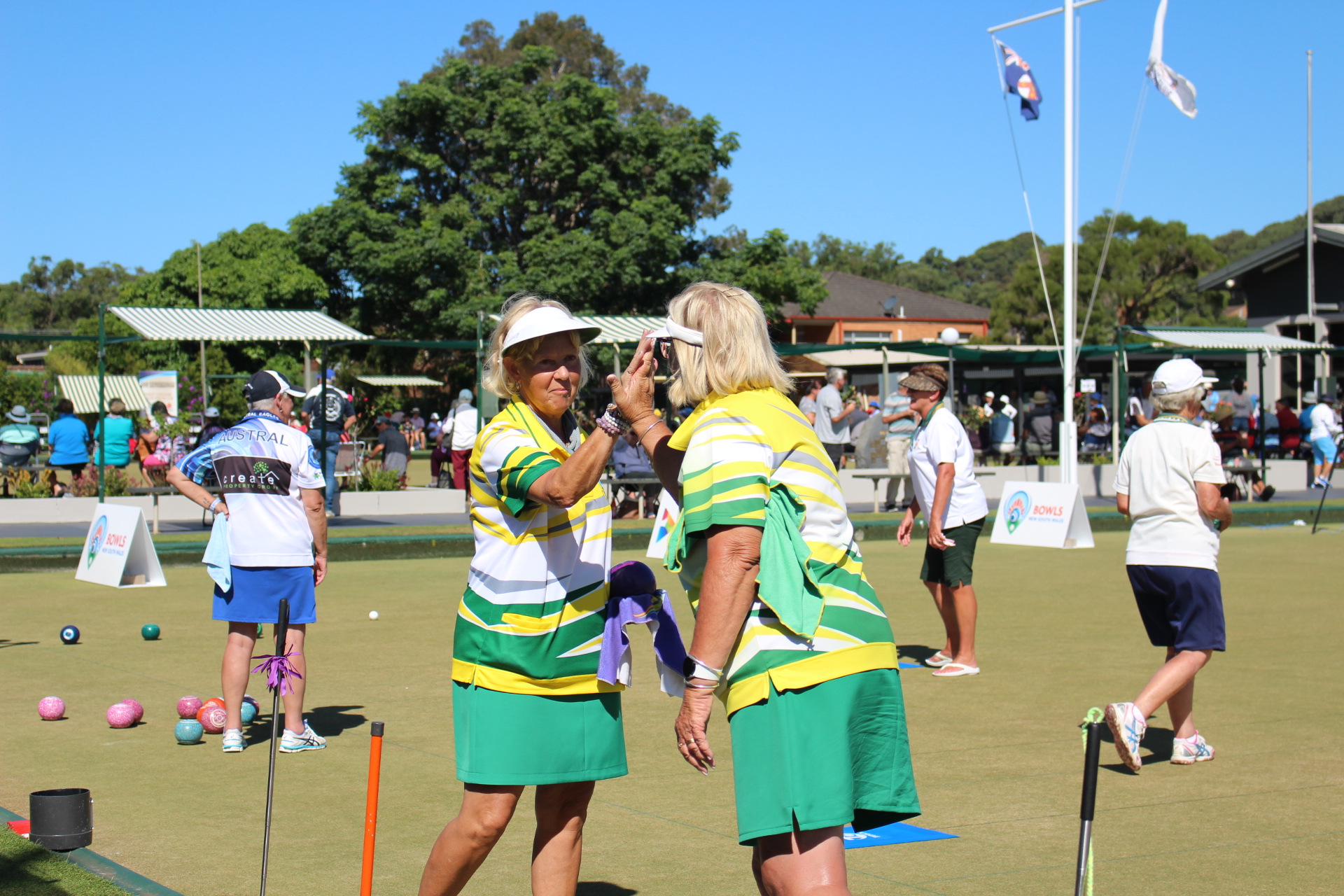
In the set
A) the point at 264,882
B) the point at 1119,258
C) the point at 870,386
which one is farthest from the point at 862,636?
the point at 1119,258

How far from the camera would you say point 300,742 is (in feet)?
20.2

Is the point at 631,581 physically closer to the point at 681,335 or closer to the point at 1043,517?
the point at 681,335

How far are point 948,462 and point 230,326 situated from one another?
1539cm

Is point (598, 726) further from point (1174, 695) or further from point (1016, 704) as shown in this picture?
point (1016, 704)

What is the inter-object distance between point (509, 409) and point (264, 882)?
5.09 ft

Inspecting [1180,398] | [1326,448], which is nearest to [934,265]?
[1326,448]

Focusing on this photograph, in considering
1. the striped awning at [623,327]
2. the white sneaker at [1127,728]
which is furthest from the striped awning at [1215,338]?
the white sneaker at [1127,728]

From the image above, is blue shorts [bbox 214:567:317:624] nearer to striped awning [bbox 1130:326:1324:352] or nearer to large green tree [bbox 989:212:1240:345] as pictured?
striped awning [bbox 1130:326:1324:352]

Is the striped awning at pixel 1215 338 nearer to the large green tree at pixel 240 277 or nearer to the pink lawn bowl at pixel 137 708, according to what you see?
the pink lawn bowl at pixel 137 708

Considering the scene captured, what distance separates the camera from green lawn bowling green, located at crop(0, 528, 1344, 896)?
4.47m

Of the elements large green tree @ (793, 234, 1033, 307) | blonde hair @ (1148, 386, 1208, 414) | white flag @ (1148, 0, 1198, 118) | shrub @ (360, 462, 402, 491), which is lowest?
shrub @ (360, 462, 402, 491)

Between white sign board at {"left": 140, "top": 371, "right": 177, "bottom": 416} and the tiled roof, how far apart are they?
44.8 metres

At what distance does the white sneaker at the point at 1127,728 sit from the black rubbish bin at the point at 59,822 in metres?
3.98

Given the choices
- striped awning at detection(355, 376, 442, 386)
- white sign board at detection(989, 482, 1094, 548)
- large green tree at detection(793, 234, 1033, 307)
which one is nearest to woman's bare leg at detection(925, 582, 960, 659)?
white sign board at detection(989, 482, 1094, 548)
